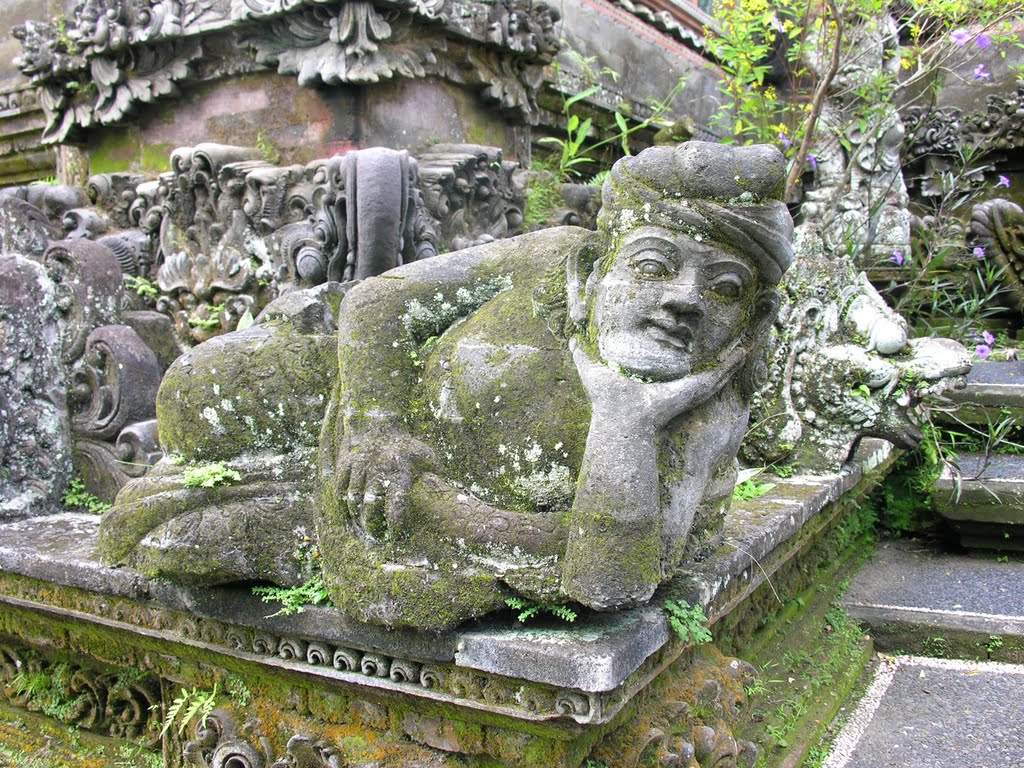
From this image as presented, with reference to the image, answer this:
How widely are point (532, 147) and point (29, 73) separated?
3255mm

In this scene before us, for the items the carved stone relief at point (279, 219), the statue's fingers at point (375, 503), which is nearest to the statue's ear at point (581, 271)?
the statue's fingers at point (375, 503)

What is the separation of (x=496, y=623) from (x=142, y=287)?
372 cm

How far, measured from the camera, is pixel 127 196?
5168 mm

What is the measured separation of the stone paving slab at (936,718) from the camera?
2.65 m

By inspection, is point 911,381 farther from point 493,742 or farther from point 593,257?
point 493,742

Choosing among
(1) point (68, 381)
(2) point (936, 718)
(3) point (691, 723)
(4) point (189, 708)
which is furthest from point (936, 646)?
(1) point (68, 381)

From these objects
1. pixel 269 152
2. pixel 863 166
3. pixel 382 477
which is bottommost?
pixel 382 477

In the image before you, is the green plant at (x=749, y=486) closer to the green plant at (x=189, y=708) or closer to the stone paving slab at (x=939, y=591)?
the stone paving slab at (x=939, y=591)

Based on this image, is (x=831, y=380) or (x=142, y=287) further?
(x=142, y=287)

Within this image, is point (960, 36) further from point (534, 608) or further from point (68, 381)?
point (68, 381)

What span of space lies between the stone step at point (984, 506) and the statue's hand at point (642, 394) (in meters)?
2.53

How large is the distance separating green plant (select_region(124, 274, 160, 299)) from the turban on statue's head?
3.74 m

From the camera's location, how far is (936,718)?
291 centimetres

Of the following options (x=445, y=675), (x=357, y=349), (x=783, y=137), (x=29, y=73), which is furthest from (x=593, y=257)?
(x=29, y=73)
